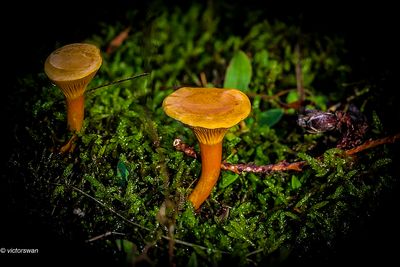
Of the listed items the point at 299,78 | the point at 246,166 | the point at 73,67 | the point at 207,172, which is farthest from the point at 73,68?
the point at 299,78

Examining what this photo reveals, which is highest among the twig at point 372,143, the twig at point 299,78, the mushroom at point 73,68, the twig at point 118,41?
the mushroom at point 73,68

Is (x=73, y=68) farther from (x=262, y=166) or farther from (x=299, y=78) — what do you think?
(x=299, y=78)

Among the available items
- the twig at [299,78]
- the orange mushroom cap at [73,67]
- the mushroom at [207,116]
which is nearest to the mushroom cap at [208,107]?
the mushroom at [207,116]

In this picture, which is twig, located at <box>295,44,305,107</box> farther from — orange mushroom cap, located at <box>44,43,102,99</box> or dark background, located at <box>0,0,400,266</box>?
orange mushroom cap, located at <box>44,43,102,99</box>

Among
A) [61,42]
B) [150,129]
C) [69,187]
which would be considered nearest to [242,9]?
[61,42]

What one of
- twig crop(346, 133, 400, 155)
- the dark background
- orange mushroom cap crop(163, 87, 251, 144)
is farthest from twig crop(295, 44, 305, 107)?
orange mushroom cap crop(163, 87, 251, 144)

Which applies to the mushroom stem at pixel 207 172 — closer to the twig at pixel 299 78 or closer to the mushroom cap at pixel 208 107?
the mushroom cap at pixel 208 107
